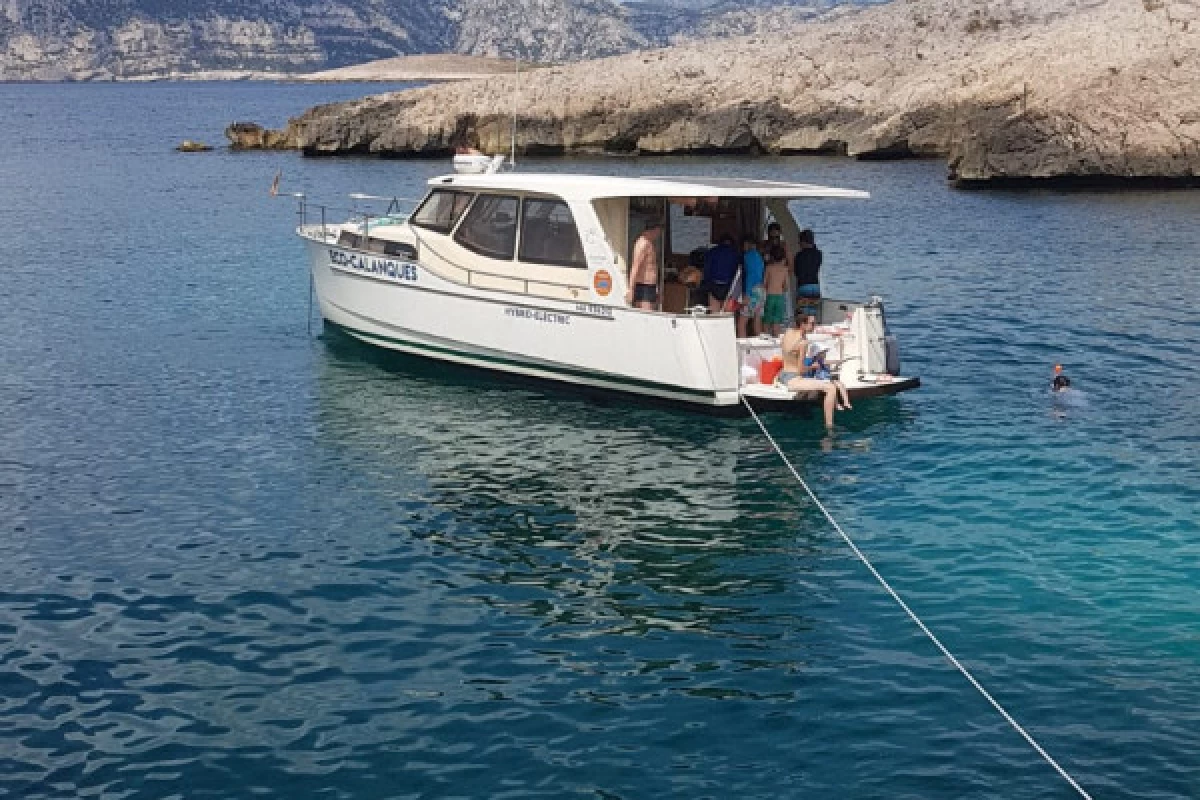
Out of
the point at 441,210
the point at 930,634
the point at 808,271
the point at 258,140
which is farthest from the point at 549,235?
the point at 258,140

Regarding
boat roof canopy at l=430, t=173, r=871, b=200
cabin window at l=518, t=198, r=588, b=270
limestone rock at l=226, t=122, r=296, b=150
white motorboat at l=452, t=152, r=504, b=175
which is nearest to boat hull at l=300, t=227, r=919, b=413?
cabin window at l=518, t=198, r=588, b=270

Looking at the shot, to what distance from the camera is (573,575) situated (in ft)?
49.3

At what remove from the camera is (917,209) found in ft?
158

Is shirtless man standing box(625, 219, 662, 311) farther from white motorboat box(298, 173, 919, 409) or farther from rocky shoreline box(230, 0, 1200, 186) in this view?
rocky shoreline box(230, 0, 1200, 186)

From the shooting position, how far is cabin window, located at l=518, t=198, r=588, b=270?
22.4 meters

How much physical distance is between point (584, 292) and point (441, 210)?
3.88m

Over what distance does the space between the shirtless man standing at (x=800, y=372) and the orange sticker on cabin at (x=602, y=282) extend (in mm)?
2868

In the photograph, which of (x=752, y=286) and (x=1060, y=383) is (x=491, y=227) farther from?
(x=1060, y=383)

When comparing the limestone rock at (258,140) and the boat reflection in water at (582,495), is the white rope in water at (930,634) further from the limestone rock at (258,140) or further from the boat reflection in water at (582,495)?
the limestone rock at (258,140)

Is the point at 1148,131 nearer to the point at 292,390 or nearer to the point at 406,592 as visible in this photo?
the point at 292,390

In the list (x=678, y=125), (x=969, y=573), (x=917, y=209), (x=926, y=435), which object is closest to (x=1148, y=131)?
(x=917, y=209)

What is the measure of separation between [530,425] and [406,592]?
684cm

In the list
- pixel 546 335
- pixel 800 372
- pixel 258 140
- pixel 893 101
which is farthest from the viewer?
pixel 258 140

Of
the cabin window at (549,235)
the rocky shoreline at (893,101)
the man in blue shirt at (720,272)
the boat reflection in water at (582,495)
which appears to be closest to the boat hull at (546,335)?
the boat reflection in water at (582,495)
